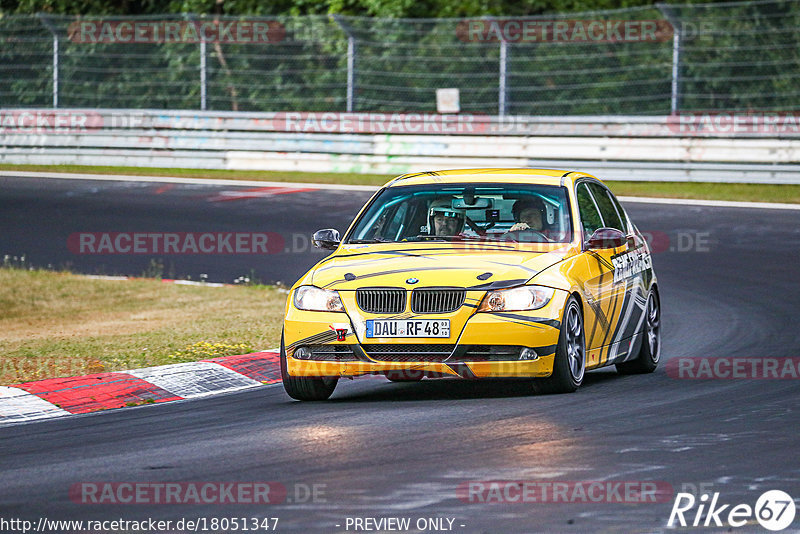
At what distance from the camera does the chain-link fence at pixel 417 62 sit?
24750 millimetres

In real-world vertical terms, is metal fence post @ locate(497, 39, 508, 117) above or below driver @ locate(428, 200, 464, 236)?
above

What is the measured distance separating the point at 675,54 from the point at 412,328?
16.7 m

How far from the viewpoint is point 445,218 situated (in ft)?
33.0

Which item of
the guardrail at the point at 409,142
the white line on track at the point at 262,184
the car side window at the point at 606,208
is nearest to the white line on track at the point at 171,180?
the white line on track at the point at 262,184

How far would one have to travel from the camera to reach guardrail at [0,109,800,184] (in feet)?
78.4

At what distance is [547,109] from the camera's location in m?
26.2

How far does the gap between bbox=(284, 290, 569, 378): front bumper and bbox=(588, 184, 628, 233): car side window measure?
199 centimetres

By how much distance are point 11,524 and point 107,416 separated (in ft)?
10.1

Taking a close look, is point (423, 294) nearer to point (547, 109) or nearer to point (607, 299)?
point (607, 299)

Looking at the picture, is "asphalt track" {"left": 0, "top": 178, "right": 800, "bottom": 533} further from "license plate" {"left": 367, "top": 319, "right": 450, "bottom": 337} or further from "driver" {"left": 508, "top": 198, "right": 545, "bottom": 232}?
"driver" {"left": 508, "top": 198, "right": 545, "bottom": 232}

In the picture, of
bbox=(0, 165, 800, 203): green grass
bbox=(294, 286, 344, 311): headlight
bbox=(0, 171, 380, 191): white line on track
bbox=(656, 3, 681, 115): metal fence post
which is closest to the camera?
bbox=(294, 286, 344, 311): headlight

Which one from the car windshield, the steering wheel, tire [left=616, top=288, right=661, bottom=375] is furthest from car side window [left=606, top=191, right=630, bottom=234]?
the steering wheel

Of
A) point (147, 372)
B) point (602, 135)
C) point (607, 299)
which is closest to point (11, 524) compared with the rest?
point (147, 372)

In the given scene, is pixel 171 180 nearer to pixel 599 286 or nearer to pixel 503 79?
pixel 503 79
